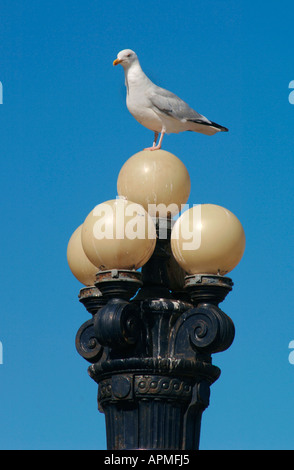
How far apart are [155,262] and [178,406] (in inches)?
53.4

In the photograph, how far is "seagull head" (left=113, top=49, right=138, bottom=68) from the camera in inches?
395

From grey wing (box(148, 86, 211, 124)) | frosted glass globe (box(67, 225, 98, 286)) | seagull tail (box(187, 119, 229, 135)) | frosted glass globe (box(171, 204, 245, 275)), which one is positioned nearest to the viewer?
frosted glass globe (box(171, 204, 245, 275))

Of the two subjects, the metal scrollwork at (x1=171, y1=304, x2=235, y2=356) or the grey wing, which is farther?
the grey wing

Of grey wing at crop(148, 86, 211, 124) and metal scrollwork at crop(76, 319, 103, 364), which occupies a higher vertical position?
grey wing at crop(148, 86, 211, 124)

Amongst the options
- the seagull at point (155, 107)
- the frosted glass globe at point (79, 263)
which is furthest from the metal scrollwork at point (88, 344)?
the seagull at point (155, 107)

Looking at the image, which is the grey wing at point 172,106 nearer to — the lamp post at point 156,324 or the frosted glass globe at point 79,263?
the frosted glass globe at point 79,263

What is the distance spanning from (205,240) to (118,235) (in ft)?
2.32

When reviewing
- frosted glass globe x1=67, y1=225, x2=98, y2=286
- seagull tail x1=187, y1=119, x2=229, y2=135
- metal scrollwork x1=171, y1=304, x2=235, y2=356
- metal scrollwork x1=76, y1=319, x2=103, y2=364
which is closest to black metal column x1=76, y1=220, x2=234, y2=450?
metal scrollwork x1=171, y1=304, x2=235, y2=356

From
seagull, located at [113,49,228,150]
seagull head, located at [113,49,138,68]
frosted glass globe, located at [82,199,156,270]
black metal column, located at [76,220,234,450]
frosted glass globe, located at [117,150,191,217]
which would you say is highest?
seagull head, located at [113,49,138,68]

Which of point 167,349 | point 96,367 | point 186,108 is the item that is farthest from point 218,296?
point 186,108

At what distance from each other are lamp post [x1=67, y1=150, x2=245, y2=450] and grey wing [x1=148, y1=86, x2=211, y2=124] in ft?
6.21

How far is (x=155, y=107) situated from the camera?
31.2ft

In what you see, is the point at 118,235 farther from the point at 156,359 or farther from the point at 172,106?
the point at 172,106
